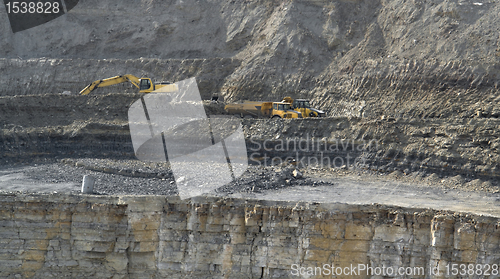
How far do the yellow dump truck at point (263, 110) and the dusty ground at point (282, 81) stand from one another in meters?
0.91

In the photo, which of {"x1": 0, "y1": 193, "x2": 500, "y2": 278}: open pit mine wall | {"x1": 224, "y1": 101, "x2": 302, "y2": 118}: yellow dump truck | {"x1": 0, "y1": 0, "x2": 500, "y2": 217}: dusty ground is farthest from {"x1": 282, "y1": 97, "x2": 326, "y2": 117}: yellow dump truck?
{"x1": 0, "y1": 193, "x2": 500, "y2": 278}: open pit mine wall

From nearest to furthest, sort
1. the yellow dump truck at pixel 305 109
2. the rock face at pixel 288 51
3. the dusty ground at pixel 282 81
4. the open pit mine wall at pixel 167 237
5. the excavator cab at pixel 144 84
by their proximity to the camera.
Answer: the open pit mine wall at pixel 167 237 < the dusty ground at pixel 282 81 < the rock face at pixel 288 51 < the yellow dump truck at pixel 305 109 < the excavator cab at pixel 144 84

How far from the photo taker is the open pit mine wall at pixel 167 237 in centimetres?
913

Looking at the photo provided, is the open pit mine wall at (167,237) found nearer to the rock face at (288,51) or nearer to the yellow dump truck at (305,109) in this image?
the yellow dump truck at (305,109)

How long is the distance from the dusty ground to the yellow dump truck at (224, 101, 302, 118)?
0.91 metres

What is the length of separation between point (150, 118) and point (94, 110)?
→ 7.96ft

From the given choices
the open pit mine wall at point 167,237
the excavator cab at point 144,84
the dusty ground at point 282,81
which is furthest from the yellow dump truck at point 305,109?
the open pit mine wall at point 167,237

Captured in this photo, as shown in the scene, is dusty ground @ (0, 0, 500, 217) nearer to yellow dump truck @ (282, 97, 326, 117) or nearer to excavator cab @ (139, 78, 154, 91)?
excavator cab @ (139, 78, 154, 91)

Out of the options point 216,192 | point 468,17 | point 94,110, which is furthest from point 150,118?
point 468,17

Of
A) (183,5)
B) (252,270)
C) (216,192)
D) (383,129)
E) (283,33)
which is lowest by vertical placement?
(252,270)

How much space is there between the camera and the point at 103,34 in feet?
87.4

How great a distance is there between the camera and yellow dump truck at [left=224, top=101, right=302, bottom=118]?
60.1ft

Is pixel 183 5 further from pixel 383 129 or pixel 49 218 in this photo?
pixel 49 218

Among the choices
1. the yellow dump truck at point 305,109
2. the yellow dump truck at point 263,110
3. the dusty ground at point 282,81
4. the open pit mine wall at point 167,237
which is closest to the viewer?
the open pit mine wall at point 167,237
